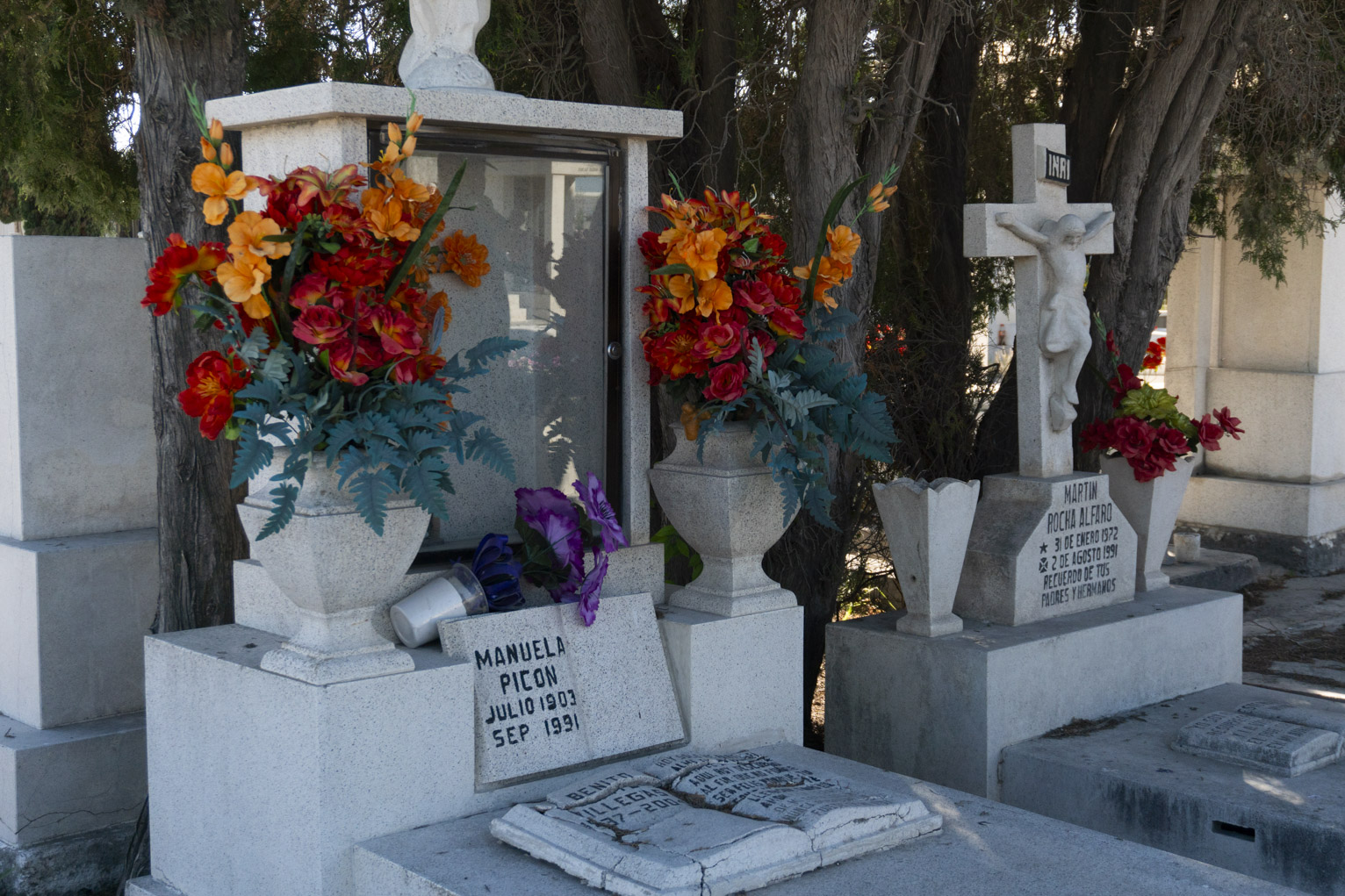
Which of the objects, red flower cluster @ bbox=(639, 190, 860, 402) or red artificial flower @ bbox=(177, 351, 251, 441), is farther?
red flower cluster @ bbox=(639, 190, 860, 402)

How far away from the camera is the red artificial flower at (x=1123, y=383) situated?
6.15 metres

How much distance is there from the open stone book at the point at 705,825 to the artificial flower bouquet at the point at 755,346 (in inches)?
32.7

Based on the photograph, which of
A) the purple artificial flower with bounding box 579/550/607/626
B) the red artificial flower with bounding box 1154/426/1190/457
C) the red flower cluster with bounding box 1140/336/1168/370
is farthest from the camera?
the red flower cluster with bounding box 1140/336/1168/370

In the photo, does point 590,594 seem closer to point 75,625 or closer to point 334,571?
point 334,571

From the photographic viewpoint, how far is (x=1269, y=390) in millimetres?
9781

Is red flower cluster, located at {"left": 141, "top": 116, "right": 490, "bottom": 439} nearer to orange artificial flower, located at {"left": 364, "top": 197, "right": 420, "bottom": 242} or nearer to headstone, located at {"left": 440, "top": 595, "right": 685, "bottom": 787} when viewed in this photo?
orange artificial flower, located at {"left": 364, "top": 197, "right": 420, "bottom": 242}

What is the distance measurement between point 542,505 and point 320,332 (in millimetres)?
990

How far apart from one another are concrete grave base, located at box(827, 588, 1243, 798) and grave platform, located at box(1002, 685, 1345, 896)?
0.12 meters

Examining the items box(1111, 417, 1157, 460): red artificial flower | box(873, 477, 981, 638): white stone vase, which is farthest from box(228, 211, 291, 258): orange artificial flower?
box(1111, 417, 1157, 460): red artificial flower

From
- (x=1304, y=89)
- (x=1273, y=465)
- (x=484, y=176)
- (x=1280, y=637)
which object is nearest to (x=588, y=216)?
(x=484, y=176)

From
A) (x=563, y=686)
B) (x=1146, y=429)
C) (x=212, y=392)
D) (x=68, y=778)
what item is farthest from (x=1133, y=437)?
(x=68, y=778)

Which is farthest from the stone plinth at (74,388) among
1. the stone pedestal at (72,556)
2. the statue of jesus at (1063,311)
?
the statue of jesus at (1063,311)

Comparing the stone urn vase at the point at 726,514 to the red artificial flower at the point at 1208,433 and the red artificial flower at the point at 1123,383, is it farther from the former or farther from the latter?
the red artificial flower at the point at 1208,433

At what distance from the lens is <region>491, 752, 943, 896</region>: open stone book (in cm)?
291
